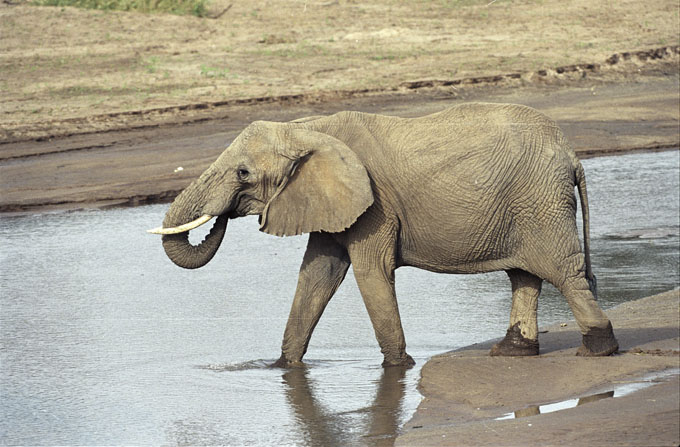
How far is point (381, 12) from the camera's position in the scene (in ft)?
68.5

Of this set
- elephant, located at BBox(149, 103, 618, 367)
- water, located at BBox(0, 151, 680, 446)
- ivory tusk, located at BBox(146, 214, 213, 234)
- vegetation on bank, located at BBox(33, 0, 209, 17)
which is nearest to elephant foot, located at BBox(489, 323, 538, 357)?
elephant, located at BBox(149, 103, 618, 367)

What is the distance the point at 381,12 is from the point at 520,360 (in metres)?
14.7

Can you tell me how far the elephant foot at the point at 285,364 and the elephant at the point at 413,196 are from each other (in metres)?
0.55

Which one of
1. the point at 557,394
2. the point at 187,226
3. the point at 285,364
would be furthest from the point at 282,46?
the point at 557,394

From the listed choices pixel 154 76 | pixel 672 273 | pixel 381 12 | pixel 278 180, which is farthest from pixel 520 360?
pixel 381 12

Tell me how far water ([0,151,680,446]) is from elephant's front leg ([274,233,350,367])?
269mm

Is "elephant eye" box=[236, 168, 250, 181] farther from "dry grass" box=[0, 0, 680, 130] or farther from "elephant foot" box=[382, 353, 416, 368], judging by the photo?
"dry grass" box=[0, 0, 680, 130]

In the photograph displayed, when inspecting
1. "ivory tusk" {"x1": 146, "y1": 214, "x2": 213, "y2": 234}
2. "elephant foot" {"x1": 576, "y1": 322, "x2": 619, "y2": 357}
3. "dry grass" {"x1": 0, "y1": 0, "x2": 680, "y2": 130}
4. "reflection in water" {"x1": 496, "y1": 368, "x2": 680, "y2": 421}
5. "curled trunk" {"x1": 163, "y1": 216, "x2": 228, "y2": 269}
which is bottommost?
"dry grass" {"x1": 0, "y1": 0, "x2": 680, "y2": 130}

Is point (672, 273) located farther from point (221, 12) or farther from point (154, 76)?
point (221, 12)

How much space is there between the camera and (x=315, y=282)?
23.3 ft

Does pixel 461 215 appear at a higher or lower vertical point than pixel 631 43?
higher

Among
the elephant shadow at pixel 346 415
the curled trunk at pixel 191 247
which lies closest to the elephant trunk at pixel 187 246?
the curled trunk at pixel 191 247

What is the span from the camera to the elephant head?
677cm

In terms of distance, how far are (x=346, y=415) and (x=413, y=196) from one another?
1336mm
